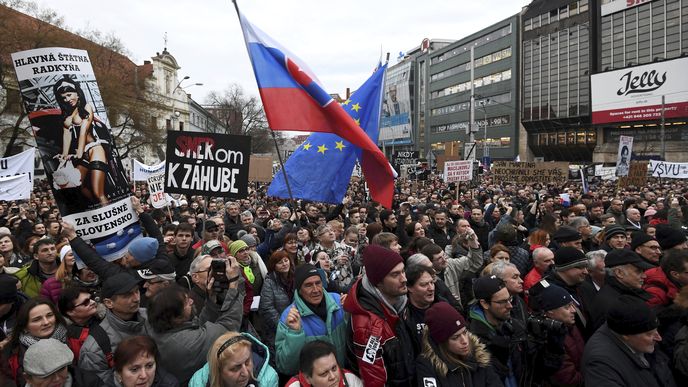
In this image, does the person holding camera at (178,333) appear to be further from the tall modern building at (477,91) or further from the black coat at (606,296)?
the tall modern building at (477,91)

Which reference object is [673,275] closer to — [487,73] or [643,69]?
[643,69]

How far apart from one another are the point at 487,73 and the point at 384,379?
71.5 metres

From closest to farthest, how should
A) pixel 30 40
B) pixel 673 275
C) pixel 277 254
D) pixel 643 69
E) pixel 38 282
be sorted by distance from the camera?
pixel 673 275 < pixel 277 254 < pixel 38 282 < pixel 30 40 < pixel 643 69

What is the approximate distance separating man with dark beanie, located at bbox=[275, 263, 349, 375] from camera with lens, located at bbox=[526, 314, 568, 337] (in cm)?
130

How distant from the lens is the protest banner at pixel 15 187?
1059 cm

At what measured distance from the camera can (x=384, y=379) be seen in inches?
113

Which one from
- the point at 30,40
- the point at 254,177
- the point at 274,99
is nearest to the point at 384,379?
the point at 274,99

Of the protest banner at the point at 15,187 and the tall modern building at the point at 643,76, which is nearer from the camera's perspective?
the protest banner at the point at 15,187

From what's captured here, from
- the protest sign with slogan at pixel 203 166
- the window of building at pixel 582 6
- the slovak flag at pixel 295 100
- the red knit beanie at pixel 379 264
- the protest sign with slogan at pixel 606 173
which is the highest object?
the window of building at pixel 582 6

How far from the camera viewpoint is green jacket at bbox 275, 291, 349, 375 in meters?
3.31

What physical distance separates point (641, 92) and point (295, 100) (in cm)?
5063

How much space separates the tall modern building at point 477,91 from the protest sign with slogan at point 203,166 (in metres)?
50.7

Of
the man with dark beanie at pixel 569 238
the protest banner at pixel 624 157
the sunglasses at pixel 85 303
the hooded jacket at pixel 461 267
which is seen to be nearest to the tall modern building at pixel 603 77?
the protest banner at pixel 624 157

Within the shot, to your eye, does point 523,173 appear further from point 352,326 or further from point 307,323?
point 352,326
